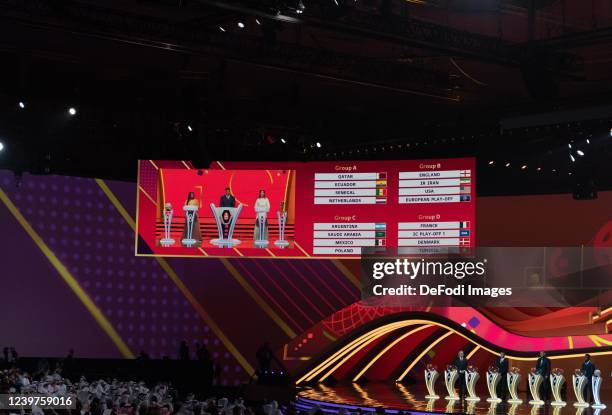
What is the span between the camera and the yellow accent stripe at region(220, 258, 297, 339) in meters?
22.0

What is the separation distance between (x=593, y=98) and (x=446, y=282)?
460 centimetres

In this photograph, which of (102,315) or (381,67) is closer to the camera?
(381,67)

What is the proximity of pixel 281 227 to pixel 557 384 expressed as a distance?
5.74 m

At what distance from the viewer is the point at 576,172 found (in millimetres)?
17047

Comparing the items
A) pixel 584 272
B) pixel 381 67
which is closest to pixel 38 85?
pixel 381 67

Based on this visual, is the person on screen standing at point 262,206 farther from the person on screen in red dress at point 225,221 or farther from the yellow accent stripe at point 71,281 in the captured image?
the yellow accent stripe at point 71,281

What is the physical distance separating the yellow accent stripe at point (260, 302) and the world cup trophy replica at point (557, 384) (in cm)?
662

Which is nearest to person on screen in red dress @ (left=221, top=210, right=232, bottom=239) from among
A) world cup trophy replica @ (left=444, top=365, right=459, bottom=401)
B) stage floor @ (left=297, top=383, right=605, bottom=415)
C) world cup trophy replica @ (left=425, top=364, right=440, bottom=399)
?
stage floor @ (left=297, top=383, right=605, bottom=415)

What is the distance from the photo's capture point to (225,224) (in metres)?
18.3

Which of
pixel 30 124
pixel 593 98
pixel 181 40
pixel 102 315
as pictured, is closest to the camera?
pixel 181 40

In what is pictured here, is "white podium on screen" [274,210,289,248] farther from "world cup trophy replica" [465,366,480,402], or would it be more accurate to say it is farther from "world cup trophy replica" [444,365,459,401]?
"world cup trophy replica" [465,366,480,402]

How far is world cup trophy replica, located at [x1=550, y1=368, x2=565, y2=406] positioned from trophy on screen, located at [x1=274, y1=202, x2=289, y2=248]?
5.40m

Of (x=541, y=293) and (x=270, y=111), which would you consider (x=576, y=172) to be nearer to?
(x=541, y=293)

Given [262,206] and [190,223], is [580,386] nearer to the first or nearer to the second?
[262,206]
